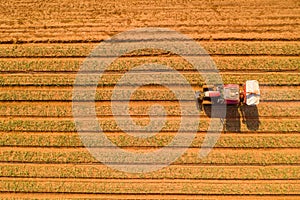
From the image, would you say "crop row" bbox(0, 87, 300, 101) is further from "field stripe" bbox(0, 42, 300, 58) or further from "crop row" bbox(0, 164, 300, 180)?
"crop row" bbox(0, 164, 300, 180)

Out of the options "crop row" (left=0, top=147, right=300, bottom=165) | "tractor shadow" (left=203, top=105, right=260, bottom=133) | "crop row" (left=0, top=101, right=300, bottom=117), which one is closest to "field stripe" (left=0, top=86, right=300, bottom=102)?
"crop row" (left=0, top=101, right=300, bottom=117)

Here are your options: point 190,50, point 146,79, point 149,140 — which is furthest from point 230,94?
point 149,140

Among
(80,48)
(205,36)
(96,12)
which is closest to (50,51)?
(80,48)

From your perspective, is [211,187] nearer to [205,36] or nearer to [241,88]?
[241,88]

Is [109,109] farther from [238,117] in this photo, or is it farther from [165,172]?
[238,117]

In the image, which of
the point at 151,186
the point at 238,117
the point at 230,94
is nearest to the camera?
the point at 230,94
